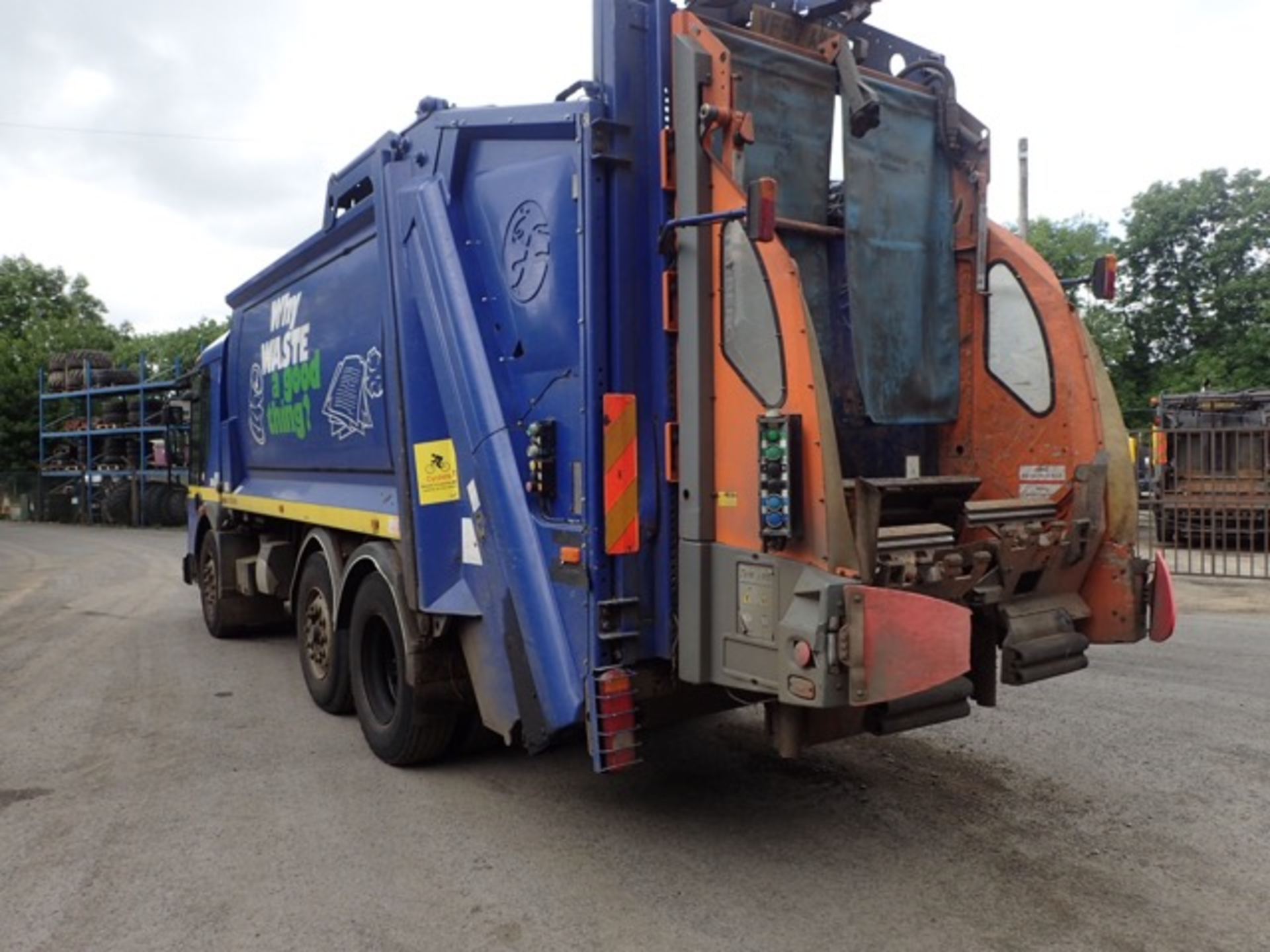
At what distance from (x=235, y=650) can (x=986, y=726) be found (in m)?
6.30

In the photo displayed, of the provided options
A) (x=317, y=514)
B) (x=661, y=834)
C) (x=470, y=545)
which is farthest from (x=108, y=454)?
(x=661, y=834)

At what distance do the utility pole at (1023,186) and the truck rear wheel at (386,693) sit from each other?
48.3 feet

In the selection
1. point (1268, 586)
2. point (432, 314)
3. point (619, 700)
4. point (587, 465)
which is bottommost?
point (1268, 586)

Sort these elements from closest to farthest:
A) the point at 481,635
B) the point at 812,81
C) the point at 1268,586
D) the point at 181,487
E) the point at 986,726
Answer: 1. the point at 812,81
2. the point at 481,635
3. the point at 986,726
4. the point at 1268,586
5. the point at 181,487

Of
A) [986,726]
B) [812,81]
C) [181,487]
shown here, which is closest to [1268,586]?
[986,726]

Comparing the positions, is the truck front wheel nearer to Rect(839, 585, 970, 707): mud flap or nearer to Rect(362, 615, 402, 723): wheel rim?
Rect(362, 615, 402, 723): wheel rim

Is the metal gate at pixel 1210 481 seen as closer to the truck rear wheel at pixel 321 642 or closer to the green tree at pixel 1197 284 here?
the green tree at pixel 1197 284

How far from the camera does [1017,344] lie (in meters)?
4.41

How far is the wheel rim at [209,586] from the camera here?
29.2 ft

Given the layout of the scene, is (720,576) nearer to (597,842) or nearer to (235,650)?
(597,842)

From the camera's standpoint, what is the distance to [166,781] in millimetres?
4875

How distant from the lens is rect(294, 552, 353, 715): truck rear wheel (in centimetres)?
581

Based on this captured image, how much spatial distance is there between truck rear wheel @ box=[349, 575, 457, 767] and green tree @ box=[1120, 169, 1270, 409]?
2479 cm

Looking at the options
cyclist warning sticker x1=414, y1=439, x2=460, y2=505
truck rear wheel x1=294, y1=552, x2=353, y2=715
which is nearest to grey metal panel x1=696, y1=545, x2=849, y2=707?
cyclist warning sticker x1=414, y1=439, x2=460, y2=505
